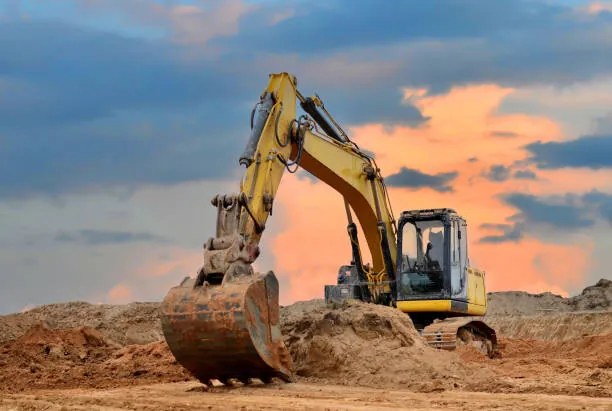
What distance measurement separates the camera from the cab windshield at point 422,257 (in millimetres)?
18281

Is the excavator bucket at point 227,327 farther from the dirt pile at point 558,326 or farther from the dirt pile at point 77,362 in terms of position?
the dirt pile at point 558,326

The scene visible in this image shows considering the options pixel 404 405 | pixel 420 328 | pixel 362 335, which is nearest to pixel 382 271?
pixel 420 328

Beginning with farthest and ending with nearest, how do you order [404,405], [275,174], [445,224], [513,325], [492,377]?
[513,325] → [445,224] → [275,174] → [492,377] → [404,405]

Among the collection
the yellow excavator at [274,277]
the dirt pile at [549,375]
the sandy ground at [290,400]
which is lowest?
the sandy ground at [290,400]

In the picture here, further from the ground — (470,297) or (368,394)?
(470,297)

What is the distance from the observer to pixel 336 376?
592 inches

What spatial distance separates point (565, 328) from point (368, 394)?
60.8ft

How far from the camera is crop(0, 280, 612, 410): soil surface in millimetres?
12453

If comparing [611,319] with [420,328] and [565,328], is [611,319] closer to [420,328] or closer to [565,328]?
[565,328]

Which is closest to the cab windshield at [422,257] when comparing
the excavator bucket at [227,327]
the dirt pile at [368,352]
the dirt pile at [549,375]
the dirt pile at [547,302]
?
the dirt pile at [549,375]

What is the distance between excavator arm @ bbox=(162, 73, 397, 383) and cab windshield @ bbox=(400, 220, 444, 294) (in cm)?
221

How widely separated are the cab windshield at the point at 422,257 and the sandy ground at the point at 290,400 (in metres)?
4.29

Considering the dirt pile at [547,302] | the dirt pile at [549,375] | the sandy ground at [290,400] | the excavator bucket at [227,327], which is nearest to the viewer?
the sandy ground at [290,400]

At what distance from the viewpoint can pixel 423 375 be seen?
1448 centimetres
